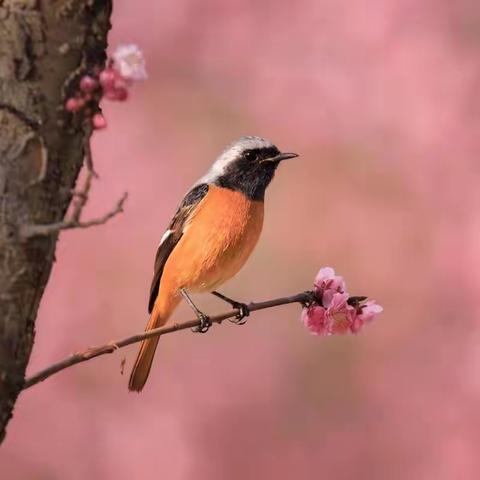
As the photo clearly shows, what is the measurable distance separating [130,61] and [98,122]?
0.19 feet

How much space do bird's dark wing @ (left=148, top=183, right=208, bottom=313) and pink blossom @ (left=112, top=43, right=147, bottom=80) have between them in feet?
3.00

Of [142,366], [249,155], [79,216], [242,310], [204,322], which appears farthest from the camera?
[249,155]

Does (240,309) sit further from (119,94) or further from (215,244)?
(215,244)

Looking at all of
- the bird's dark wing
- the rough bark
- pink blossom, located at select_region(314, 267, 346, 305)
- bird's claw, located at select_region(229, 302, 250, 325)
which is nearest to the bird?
the bird's dark wing

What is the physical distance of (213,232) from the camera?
1.52 m

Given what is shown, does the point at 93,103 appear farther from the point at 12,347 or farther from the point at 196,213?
the point at 196,213

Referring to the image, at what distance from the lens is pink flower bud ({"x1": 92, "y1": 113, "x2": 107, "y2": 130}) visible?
27.8 inches

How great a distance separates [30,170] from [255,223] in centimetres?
80

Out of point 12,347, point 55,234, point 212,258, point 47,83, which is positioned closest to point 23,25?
point 47,83

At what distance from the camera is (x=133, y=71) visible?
69 centimetres

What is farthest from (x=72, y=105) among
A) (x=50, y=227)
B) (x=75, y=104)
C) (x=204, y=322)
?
(x=204, y=322)

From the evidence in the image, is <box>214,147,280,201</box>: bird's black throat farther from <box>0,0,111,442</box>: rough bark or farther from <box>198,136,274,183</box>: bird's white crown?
<box>0,0,111,442</box>: rough bark

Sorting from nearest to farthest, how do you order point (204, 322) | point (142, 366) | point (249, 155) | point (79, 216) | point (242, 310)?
point (79, 216) → point (204, 322) → point (242, 310) → point (142, 366) → point (249, 155)

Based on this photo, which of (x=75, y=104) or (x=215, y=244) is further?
(x=215, y=244)
